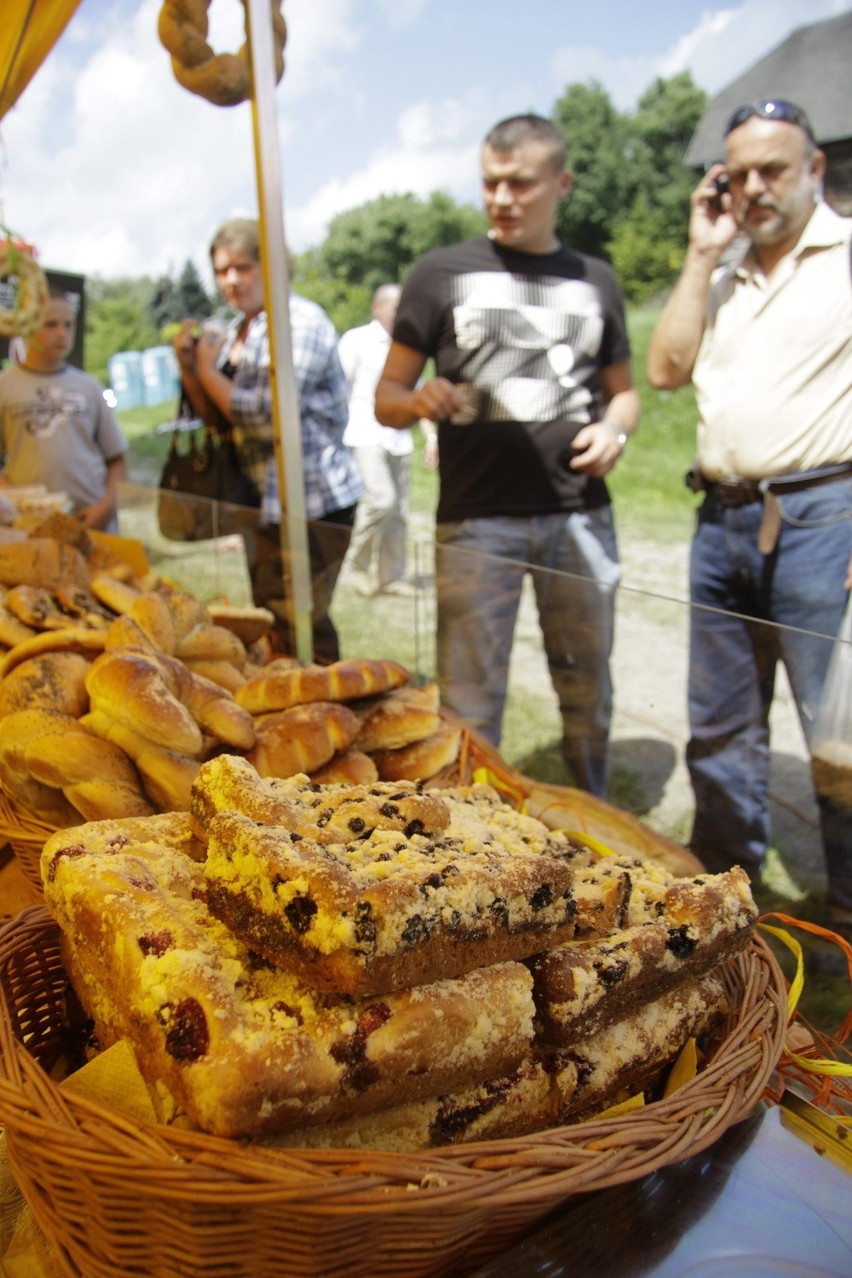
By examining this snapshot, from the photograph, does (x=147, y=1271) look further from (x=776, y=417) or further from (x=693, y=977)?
(x=776, y=417)

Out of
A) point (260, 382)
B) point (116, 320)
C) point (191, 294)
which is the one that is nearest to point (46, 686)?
point (260, 382)

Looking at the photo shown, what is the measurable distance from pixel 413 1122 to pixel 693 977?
0.47 metres

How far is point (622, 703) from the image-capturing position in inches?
124

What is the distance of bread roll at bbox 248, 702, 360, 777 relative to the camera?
1771 mm

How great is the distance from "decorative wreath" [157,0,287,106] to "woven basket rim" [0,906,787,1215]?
104 inches

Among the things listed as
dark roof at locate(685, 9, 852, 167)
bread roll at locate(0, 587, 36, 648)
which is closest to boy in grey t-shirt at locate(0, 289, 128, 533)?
bread roll at locate(0, 587, 36, 648)

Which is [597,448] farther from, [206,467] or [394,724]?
[206,467]

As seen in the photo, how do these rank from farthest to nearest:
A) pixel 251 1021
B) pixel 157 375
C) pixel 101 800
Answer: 1. pixel 157 375
2. pixel 101 800
3. pixel 251 1021

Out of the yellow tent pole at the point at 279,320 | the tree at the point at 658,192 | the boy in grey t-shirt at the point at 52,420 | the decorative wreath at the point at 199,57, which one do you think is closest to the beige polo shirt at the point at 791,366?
the yellow tent pole at the point at 279,320

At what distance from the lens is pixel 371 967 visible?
0.98 metres

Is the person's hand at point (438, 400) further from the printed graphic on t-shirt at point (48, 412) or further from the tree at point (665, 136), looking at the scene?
the tree at point (665, 136)

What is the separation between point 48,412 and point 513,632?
343 cm

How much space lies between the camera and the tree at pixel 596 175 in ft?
73.6

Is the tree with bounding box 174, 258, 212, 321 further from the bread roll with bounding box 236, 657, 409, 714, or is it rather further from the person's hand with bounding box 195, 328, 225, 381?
the bread roll with bounding box 236, 657, 409, 714
